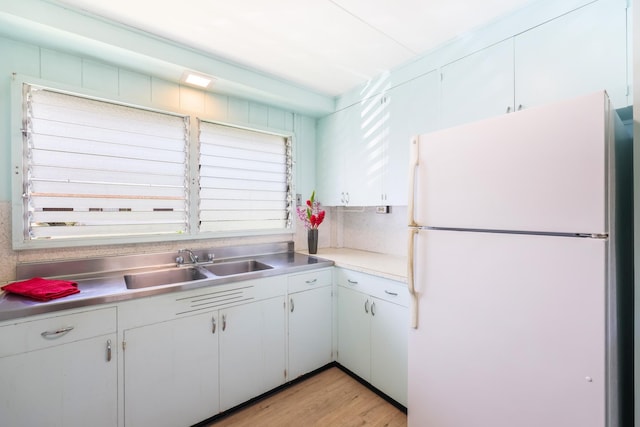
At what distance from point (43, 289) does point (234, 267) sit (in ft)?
3.94

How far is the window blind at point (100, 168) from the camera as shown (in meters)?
1.77

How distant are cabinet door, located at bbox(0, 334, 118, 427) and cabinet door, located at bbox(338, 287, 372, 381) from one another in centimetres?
152

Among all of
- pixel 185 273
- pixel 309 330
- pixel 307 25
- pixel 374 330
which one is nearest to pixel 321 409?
pixel 309 330

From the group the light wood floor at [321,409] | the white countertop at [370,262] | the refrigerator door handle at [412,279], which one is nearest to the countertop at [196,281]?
the white countertop at [370,262]

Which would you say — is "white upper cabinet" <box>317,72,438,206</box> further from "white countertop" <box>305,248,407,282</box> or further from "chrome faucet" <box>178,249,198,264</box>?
"chrome faucet" <box>178,249,198,264</box>

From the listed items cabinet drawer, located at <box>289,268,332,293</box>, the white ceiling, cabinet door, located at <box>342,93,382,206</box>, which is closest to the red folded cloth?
cabinet drawer, located at <box>289,268,332,293</box>

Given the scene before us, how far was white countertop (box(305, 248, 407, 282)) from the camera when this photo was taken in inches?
77.0

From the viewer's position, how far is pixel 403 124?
2.20m

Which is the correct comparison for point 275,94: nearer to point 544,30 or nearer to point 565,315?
point 544,30

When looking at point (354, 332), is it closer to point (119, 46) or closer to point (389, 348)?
point (389, 348)

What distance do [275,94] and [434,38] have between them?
49.5 inches

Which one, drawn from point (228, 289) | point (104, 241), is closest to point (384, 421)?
point (228, 289)

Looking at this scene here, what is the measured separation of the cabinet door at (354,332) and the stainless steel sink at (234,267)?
2.28 feet

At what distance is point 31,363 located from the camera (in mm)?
1308
